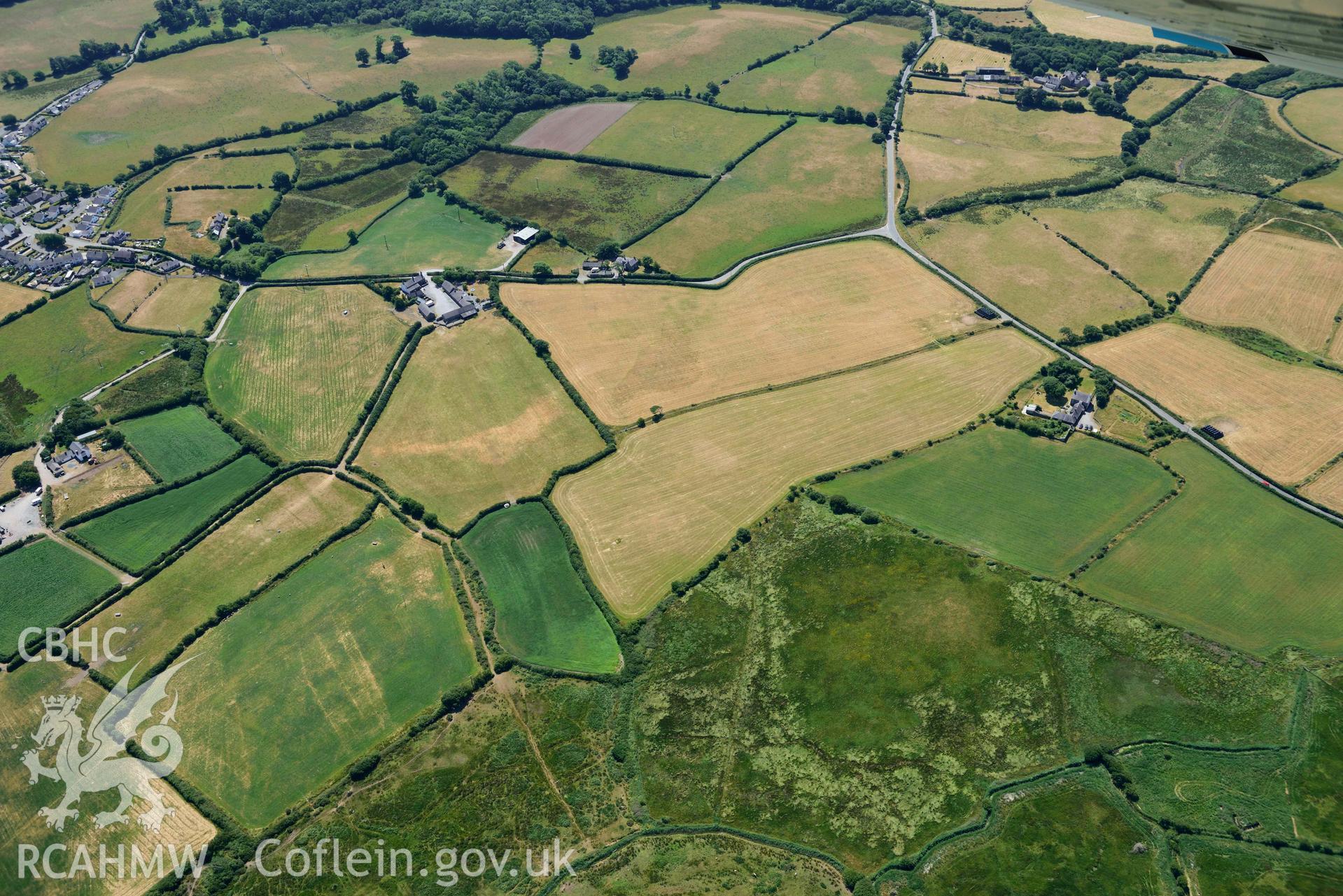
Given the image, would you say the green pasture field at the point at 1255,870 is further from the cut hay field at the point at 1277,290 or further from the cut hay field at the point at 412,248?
the cut hay field at the point at 412,248

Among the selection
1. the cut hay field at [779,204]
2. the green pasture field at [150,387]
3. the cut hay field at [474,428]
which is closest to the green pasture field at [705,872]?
the cut hay field at [474,428]

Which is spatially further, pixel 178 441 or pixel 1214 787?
pixel 178 441

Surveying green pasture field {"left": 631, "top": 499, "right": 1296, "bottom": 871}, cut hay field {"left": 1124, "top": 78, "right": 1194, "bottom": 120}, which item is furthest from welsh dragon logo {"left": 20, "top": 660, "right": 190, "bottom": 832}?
cut hay field {"left": 1124, "top": 78, "right": 1194, "bottom": 120}

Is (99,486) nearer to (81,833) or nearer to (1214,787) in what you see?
(81,833)

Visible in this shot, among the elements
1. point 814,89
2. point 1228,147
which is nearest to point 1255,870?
point 1228,147

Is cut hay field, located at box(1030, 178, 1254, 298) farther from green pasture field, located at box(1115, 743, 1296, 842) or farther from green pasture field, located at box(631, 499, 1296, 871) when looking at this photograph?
green pasture field, located at box(1115, 743, 1296, 842)
